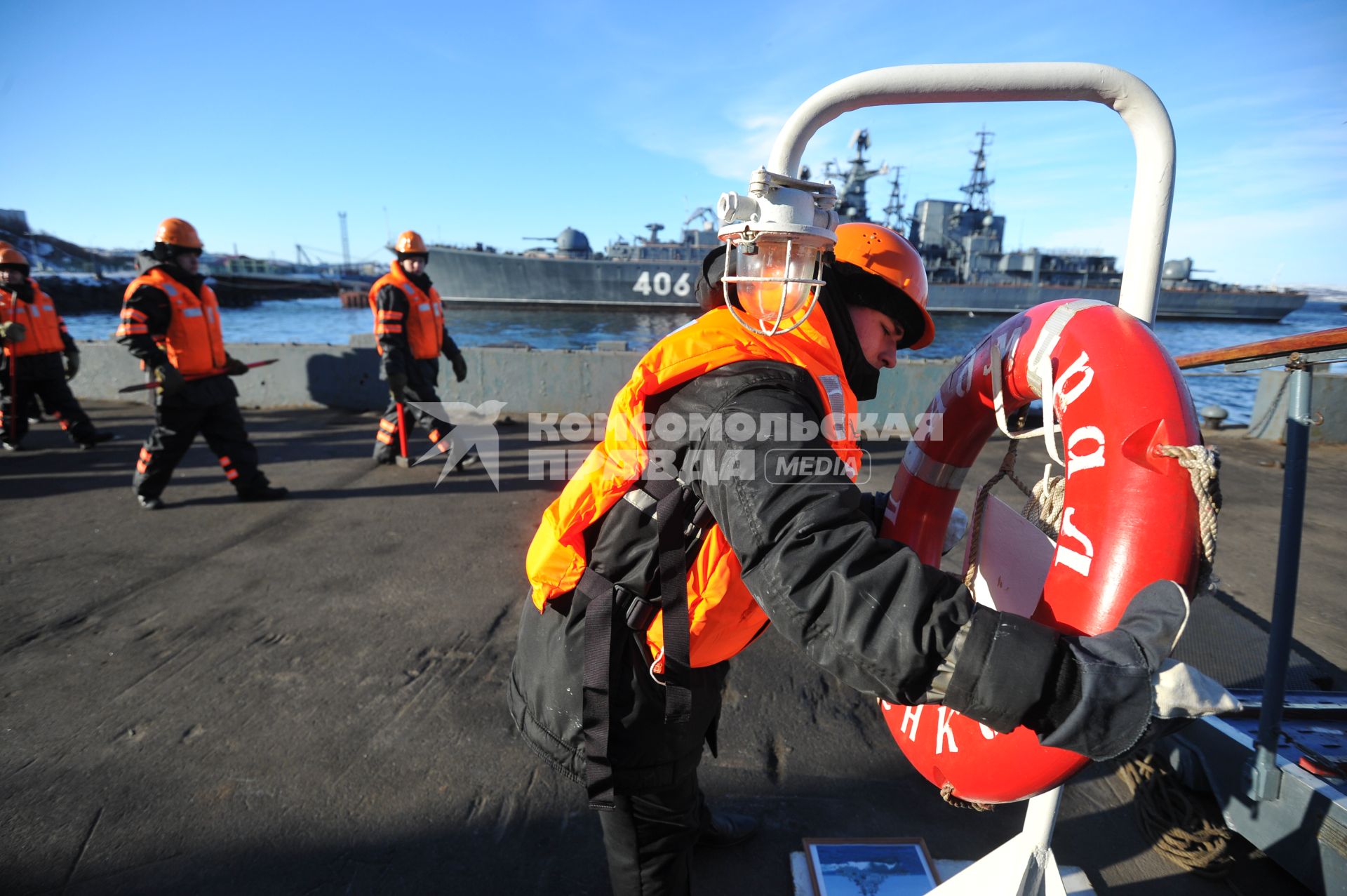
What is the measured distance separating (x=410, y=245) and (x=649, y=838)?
615cm

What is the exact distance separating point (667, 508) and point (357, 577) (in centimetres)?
357

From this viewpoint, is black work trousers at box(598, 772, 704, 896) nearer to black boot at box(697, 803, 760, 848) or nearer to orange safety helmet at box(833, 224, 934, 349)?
black boot at box(697, 803, 760, 848)

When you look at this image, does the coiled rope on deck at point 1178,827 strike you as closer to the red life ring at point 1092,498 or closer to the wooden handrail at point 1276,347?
the red life ring at point 1092,498

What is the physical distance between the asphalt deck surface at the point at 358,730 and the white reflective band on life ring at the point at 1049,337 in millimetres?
1672

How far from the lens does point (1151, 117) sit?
1490 mm

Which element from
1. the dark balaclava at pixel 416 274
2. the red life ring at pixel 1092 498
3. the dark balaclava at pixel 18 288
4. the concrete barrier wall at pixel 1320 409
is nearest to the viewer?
the red life ring at pixel 1092 498

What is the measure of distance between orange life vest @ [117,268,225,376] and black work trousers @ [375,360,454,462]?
1601 millimetres

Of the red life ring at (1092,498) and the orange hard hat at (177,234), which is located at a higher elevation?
the orange hard hat at (177,234)

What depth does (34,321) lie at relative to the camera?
6871 millimetres

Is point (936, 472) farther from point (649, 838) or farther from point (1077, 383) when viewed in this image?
point (649, 838)

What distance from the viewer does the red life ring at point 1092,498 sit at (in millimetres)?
1204

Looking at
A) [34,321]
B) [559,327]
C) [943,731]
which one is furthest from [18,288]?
A: [559,327]

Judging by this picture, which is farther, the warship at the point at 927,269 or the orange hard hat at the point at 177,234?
the warship at the point at 927,269

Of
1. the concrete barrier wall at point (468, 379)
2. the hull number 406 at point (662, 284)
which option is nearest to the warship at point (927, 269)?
the hull number 406 at point (662, 284)
